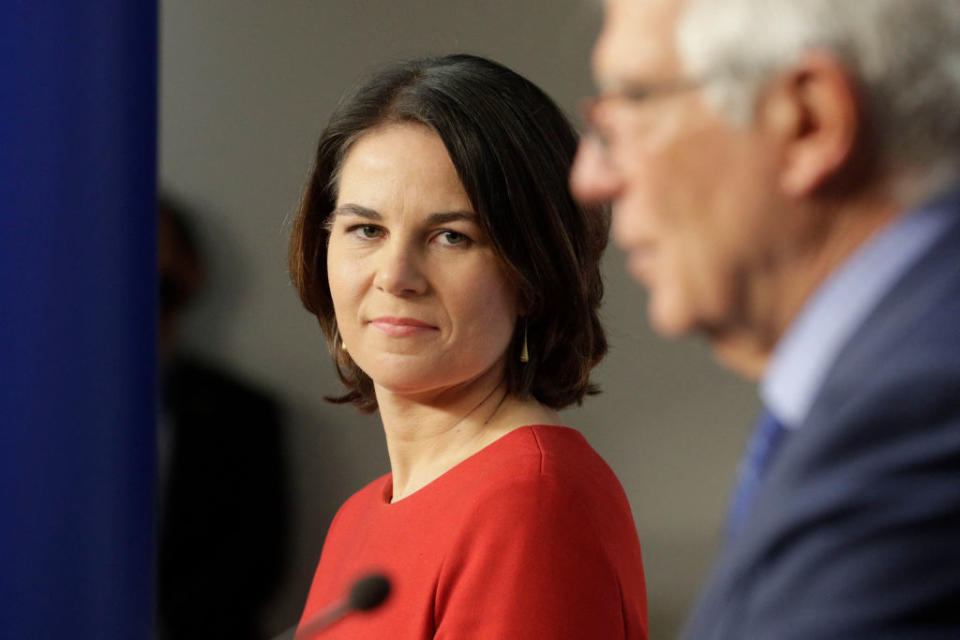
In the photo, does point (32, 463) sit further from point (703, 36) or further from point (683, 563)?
point (683, 563)

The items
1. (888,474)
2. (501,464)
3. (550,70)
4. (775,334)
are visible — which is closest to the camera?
(888,474)

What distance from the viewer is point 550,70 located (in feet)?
6.29

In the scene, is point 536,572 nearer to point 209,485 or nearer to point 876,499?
point 876,499

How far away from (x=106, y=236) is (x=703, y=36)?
→ 635mm

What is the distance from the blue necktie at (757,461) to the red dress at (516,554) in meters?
0.44

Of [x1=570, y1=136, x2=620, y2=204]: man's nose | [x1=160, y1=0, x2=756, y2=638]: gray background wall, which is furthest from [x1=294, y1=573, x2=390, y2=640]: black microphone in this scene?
[x1=160, y1=0, x2=756, y2=638]: gray background wall

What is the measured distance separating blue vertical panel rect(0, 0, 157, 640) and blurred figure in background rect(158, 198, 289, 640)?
0.23 metres

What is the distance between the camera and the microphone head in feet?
3.15

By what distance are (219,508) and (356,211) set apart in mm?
831

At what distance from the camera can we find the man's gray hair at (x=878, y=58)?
54 centimetres

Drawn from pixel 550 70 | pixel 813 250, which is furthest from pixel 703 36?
pixel 550 70

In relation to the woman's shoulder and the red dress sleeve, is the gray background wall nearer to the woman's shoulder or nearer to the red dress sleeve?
the woman's shoulder

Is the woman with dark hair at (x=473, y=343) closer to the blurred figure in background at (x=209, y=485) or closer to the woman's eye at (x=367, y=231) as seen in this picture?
the woman's eye at (x=367, y=231)

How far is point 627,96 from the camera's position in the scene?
608 mm
